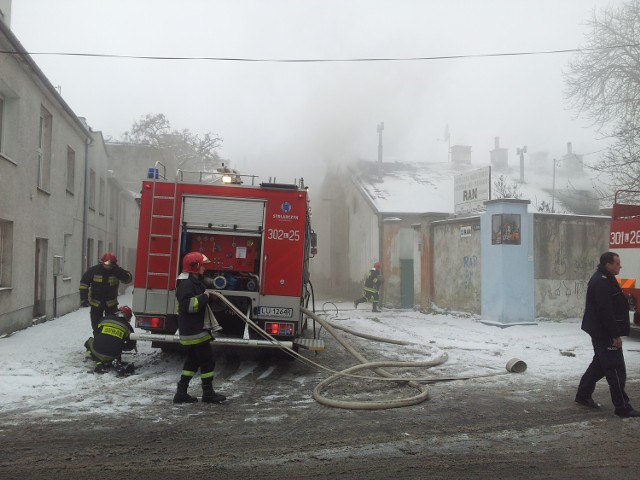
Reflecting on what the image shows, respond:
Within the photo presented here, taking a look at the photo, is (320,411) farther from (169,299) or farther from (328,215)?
(328,215)

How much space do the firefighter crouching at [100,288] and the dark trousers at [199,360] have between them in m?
3.20

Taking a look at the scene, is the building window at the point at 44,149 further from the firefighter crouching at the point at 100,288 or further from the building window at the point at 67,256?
the firefighter crouching at the point at 100,288

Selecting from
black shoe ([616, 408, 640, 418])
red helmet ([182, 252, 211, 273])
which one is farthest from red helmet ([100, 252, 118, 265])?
black shoe ([616, 408, 640, 418])

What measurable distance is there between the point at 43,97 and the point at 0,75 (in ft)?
8.42

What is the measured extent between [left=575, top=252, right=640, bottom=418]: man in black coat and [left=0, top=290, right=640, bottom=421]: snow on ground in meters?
1.40

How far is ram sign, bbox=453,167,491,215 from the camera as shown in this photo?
16453 mm

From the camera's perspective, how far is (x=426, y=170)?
2919 cm

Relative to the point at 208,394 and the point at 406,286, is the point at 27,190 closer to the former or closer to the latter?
the point at 208,394

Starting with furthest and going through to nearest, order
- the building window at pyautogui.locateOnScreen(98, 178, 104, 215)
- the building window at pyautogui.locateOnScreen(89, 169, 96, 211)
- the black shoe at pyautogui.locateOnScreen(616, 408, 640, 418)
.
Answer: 1. the building window at pyautogui.locateOnScreen(98, 178, 104, 215)
2. the building window at pyautogui.locateOnScreen(89, 169, 96, 211)
3. the black shoe at pyautogui.locateOnScreen(616, 408, 640, 418)

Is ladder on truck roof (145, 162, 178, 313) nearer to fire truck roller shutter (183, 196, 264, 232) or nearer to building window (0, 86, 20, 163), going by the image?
fire truck roller shutter (183, 196, 264, 232)

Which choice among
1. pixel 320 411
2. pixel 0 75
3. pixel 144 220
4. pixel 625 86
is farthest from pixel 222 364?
pixel 625 86

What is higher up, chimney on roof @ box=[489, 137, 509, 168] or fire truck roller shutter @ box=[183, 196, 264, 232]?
chimney on roof @ box=[489, 137, 509, 168]

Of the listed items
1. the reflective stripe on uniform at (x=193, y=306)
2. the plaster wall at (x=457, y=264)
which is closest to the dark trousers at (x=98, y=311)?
the reflective stripe on uniform at (x=193, y=306)

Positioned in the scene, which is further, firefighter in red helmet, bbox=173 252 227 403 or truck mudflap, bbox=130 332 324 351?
truck mudflap, bbox=130 332 324 351
